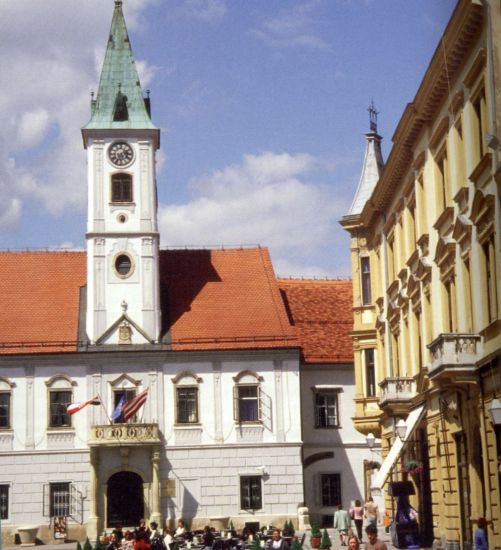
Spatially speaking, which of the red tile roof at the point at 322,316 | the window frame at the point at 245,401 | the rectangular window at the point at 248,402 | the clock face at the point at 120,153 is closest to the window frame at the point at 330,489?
the window frame at the point at 245,401

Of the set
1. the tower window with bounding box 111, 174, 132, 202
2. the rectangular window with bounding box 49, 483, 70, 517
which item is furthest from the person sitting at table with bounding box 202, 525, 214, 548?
the tower window with bounding box 111, 174, 132, 202

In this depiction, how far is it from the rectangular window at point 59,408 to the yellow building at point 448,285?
17635mm

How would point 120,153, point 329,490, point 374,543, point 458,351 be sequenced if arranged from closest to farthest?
point 374,543
point 458,351
point 329,490
point 120,153

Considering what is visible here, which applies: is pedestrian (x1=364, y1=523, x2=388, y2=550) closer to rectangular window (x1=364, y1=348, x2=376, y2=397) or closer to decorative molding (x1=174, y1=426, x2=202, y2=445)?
rectangular window (x1=364, y1=348, x2=376, y2=397)

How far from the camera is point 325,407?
59.4 meters

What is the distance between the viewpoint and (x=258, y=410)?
56594 mm

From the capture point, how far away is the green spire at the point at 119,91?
5947 cm

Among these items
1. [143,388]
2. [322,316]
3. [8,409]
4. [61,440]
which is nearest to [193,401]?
[143,388]

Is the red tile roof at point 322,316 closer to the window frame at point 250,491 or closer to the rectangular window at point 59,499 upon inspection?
the window frame at point 250,491

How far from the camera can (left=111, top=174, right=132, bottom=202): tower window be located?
58781 millimetres

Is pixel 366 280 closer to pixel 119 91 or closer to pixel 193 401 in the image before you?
pixel 193 401

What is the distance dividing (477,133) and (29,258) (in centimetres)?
3962

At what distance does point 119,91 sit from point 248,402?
56.9ft

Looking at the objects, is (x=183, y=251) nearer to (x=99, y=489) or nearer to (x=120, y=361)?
(x=120, y=361)
